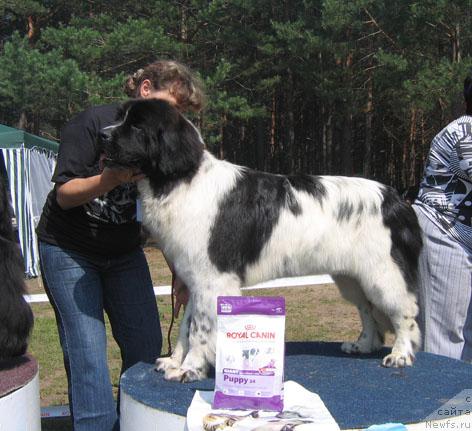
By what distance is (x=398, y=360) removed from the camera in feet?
10.5

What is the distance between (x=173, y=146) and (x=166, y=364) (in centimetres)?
104

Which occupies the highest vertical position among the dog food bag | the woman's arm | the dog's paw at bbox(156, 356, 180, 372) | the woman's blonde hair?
the woman's blonde hair

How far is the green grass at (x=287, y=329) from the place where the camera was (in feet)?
19.2

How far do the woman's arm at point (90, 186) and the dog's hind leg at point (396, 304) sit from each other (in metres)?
1.27

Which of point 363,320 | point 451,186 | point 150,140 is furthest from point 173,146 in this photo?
point 451,186

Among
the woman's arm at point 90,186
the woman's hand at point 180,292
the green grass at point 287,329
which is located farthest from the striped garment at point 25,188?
the woman's arm at point 90,186

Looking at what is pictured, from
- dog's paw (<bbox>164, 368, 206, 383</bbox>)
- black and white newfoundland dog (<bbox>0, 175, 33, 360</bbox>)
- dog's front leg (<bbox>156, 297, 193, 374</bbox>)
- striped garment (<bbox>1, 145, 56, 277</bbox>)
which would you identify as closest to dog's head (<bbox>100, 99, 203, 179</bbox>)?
black and white newfoundland dog (<bbox>0, 175, 33, 360</bbox>)

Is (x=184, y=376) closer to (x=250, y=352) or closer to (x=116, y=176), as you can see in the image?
(x=250, y=352)

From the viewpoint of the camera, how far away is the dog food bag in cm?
236

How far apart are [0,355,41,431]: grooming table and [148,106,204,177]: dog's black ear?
1.10 m

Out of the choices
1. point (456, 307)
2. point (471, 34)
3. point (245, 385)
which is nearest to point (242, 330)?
point (245, 385)

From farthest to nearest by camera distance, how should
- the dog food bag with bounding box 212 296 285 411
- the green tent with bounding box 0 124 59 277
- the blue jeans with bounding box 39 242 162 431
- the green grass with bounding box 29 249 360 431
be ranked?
the green tent with bounding box 0 124 59 277 → the green grass with bounding box 29 249 360 431 → the blue jeans with bounding box 39 242 162 431 → the dog food bag with bounding box 212 296 285 411

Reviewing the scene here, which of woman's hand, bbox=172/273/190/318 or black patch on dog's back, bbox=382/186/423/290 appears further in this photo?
woman's hand, bbox=172/273/190/318

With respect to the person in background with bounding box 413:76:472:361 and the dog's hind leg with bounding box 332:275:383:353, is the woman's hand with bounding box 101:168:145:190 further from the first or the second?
the person in background with bounding box 413:76:472:361
